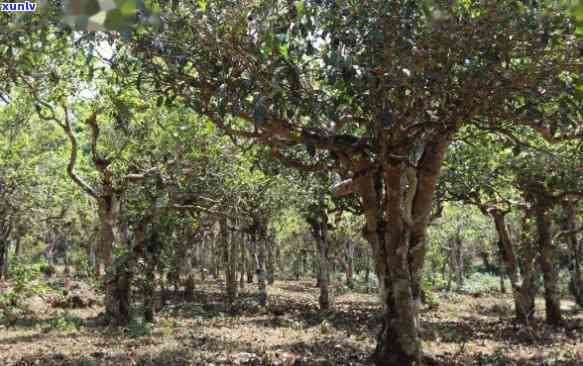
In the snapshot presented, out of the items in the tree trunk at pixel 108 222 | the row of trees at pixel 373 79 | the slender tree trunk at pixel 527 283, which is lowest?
the slender tree trunk at pixel 527 283

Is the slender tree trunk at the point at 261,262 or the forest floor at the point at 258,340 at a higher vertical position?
the slender tree trunk at the point at 261,262

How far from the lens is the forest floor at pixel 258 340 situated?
1169 cm

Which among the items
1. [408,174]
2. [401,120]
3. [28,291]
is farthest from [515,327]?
[28,291]

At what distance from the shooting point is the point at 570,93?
25.1 feet

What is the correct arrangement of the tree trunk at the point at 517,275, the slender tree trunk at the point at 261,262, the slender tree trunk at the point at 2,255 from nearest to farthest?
the tree trunk at the point at 517,275 → the slender tree trunk at the point at 261,262 → the slender tree trunk at the point at 2,255

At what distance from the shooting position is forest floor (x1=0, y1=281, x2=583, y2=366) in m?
11.7

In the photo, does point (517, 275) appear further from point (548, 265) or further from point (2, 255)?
point (2, 255)

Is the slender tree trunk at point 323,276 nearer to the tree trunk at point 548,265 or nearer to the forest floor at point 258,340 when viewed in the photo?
the forest floor at point 258,340

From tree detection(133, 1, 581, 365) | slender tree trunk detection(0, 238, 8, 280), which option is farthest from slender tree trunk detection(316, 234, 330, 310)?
slender tree trunk detection(0, 238, 8, 280)

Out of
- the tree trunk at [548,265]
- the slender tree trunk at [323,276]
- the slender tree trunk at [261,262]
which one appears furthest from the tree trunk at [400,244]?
the slender tree trunk at [261,262]

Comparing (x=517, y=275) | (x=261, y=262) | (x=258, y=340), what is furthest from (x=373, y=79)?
(x=261, y=262)

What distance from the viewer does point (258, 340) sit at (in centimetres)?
1513

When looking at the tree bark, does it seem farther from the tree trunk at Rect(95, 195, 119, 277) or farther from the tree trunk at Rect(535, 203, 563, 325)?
the tree trunk at Rect(95, 195, 119, 277)

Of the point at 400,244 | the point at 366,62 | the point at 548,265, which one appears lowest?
the point at 548,265
